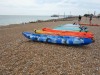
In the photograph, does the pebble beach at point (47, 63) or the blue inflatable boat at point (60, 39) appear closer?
the pebble beach at point (47, 63)

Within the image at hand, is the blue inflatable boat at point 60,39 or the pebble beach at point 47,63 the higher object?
the blue inflatable boat at point 60,39

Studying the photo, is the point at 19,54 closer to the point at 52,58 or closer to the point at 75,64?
the point at 52,58

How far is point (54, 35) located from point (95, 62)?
16.1 feet

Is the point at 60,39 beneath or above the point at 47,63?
above

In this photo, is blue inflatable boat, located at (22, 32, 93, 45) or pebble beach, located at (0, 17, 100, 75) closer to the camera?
pebble beach, located at (0, 17, 100, 75)

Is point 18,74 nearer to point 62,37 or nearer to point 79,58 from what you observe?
point 79,58

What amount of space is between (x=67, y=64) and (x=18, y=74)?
225 cm

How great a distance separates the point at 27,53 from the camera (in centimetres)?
979

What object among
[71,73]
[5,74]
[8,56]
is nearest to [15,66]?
[5,74]

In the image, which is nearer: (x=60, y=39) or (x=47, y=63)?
(x=47, y=63)

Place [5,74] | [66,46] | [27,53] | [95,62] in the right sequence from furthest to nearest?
[66,46], [27,53], [95,62], [5,74]

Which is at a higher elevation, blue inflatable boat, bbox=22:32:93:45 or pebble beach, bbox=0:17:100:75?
blue inflatable boat, bbox=22:32:93:45

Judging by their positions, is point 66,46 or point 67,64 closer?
point 67,64

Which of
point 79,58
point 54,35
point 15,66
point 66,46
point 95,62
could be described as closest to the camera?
point 15,66
